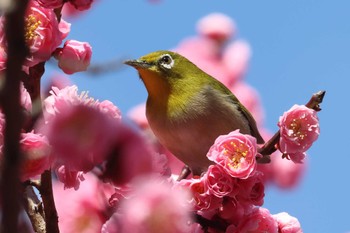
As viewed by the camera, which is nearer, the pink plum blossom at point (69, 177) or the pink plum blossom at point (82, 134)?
the pink plum blossom at point (82, 134)

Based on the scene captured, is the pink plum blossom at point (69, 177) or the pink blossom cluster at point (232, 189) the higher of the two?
the pink blossom cluster at point (232, 189)

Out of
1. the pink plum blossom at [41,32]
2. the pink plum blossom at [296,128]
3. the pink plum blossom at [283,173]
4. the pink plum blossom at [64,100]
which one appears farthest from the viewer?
the pink plum blossom at [283,173]

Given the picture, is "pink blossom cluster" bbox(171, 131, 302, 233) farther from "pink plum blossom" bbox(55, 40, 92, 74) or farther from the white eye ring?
the white eye ring

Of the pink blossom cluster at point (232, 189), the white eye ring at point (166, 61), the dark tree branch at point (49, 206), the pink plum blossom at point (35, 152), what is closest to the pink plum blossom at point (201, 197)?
the pink blossom cluster at point (232, 189)

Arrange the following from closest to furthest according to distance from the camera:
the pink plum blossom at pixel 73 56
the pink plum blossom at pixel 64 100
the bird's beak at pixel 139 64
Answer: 1. the pink plum blossom at pixel 64 100
2. the pink plum blossom at pixel 73 56
3. the bird's beak at pixel 139 64

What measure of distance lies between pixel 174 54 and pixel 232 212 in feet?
5.61

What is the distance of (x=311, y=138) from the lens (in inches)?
85.8

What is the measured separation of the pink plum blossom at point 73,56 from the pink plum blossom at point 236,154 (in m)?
0.53

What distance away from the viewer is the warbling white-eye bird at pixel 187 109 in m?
2.99

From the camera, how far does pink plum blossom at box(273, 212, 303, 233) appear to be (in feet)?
7.18

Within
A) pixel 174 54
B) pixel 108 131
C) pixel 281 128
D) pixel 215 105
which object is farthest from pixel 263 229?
pixel 174 54

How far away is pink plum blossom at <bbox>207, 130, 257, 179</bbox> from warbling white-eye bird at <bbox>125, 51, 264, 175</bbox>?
0.91 meters

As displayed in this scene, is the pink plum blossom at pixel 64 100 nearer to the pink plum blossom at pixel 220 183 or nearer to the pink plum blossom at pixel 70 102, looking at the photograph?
the pink plum blossom at pixel 70 102

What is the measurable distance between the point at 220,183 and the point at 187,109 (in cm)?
112
